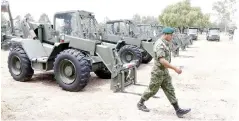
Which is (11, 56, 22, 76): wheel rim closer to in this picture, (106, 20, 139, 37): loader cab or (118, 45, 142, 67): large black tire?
(118, 45, 142, 67): large black tire

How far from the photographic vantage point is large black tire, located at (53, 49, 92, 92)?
6.96 m

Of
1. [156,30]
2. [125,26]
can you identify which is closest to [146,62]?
[125,26]

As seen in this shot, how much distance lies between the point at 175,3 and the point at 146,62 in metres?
36.0

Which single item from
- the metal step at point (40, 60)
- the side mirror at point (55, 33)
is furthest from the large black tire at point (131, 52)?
the metal step at point (40, 60)

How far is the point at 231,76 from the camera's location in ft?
34.0

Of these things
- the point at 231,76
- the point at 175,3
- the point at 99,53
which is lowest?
the point at 231,76

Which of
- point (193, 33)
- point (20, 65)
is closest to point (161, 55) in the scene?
point (20, 65)

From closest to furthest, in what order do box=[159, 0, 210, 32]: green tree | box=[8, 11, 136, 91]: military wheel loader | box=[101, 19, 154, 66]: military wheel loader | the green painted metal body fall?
box=[8, 11, 136, 91]: military wheel loader, box=[101, 19, 154, 66]: military wheel loader, the green painted metal body, box=[159, 0, 210, 32]: green tree

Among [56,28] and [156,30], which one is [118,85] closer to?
[56,28]

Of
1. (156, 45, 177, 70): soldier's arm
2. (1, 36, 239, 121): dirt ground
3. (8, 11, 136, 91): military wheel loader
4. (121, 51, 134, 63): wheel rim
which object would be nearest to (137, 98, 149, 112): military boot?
(1, 36, 239, 121): dirt ground

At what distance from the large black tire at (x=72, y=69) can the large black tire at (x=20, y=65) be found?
45.5 inches

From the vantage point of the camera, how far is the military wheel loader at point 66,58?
7121mm

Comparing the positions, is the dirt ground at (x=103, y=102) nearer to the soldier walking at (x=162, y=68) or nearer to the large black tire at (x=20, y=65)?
the large black tire at (x=20, y=65)

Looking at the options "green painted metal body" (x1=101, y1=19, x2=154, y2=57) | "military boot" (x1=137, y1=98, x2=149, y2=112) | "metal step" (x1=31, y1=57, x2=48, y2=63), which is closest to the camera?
"military boot" (x1=137, y1=98, x2=149, y2=112)
